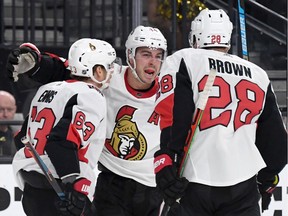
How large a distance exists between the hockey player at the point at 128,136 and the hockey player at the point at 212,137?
77cm

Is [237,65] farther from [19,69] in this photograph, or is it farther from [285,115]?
[285,115]

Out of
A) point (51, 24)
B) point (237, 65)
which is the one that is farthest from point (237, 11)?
point (237, 65)

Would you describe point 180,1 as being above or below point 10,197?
above

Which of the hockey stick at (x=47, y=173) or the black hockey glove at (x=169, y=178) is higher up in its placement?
the black hockey glove at (x=169, y=178)

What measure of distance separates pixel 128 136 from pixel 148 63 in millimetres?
354

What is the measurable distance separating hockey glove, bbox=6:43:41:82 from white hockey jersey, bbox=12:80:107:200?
15.1 inches

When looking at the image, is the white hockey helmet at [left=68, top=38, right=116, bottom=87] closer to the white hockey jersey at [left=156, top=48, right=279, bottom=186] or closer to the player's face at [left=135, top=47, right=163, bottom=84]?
the player's face at [left=135, top=47, right=163, bottom=84]

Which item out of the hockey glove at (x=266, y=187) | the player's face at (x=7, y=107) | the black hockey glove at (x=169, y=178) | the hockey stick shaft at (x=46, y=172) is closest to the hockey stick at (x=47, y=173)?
the hockey stick shaft at (x=46, y=172)

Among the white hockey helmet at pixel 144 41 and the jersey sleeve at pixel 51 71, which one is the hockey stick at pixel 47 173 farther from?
the white hockey helmet at pixel 144 41

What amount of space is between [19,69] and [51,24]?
2.32m

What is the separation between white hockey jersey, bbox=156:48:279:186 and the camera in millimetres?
4074

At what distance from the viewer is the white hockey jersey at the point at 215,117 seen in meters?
4.07

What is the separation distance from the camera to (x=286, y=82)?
21.0 ft

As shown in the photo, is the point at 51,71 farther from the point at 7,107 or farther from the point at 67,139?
the point at 7,107
